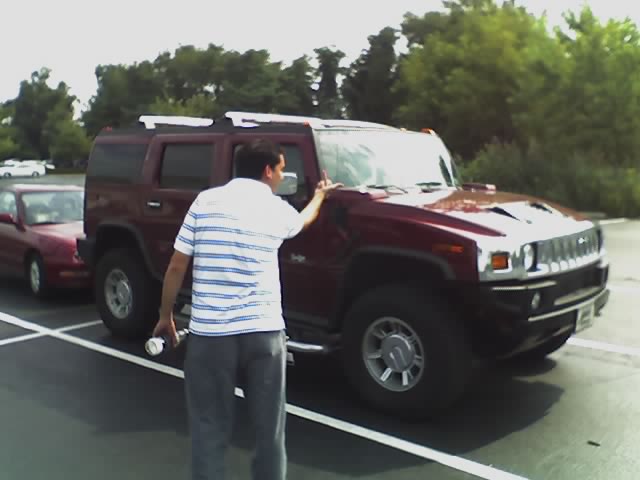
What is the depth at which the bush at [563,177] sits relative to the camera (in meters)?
23.4

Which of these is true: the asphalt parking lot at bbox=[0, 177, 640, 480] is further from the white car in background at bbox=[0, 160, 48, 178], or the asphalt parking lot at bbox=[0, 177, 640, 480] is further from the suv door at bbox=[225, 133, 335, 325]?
the white car in background at bbox=[0, 160, 48, 178]

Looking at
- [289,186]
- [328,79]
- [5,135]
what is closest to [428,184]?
[289,186]

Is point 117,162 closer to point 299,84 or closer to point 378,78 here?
point 378,78

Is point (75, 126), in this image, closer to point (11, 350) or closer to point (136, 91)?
point (136, 91)

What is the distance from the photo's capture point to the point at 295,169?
5938mm

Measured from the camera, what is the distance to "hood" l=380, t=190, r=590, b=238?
514 centimetres

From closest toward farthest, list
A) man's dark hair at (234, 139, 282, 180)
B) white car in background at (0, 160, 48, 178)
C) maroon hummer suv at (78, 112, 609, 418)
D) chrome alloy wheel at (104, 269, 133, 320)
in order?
1. man's dark hair at (234, 139, 282, 180)
2. maroon hummer suv at (78, 112, 609, 418)
3. chrome alloy wheel at (104, 269, 133, 320)
4. white car in background at (0, 160, 48, 178)

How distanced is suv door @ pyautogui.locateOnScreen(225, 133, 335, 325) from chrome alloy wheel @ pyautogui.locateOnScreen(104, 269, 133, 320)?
217cm

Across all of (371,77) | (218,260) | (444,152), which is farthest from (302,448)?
(371,77)

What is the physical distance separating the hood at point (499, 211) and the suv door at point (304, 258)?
63cm

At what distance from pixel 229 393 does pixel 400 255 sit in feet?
6.68

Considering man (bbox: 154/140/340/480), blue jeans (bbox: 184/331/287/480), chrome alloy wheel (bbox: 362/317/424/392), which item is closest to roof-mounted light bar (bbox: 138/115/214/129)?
chrome alloy wheel (bbox: 362/317/424/392)

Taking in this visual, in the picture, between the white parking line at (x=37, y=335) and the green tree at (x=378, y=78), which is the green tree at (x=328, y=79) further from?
the white parking line at (x=37, y=335)

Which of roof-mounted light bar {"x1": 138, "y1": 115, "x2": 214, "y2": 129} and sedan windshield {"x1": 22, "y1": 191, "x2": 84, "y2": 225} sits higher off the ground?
roof-mounted light bar {"x1": 138, "y1": 115, "x2": 214, "y2": 129}
